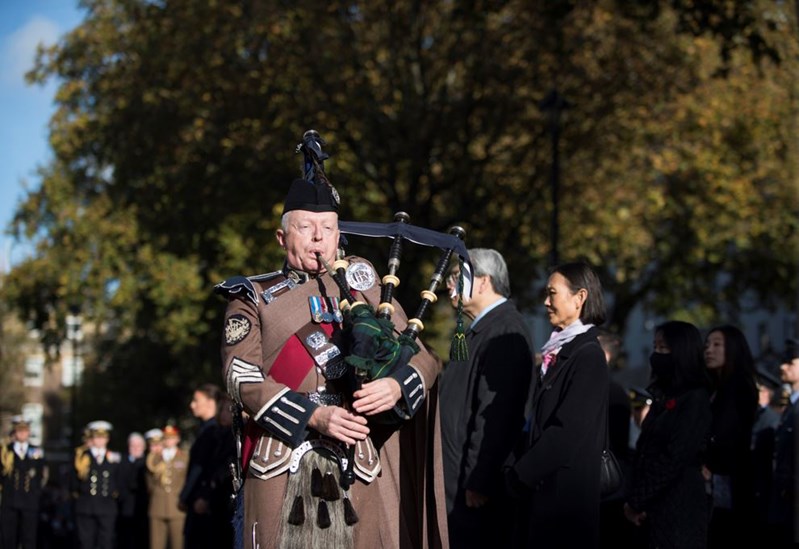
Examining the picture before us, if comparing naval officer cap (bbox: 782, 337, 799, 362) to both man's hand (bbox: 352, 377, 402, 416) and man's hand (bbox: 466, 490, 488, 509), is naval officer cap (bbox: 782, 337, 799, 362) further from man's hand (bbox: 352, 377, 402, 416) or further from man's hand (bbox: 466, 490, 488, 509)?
man's hand (bbox: 352, 377, 402, 416)

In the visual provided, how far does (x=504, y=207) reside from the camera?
954 inches

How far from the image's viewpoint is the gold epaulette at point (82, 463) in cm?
1900

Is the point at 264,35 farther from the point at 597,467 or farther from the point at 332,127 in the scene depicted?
the point at 597,467

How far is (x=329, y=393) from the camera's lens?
5668mm

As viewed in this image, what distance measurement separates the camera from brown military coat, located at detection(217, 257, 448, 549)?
5.48 m

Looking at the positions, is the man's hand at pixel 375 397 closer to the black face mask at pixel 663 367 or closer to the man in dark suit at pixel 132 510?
the black face mask at pixel 663 367

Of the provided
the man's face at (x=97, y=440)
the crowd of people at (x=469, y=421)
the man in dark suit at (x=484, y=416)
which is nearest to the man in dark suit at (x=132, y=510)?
the man's face at (x=97, y=440)

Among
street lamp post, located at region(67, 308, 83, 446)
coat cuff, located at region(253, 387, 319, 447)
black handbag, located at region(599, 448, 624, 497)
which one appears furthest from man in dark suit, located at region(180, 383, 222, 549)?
street lamp post, located at region(67, 308, 83, 446)

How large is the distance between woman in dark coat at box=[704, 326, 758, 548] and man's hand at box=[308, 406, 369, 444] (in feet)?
11.0

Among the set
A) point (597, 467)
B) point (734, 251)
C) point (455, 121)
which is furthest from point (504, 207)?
point (597, 467)

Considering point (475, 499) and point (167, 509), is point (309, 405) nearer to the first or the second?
point (475, 499)

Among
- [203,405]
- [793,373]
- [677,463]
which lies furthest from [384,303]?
[203,405]

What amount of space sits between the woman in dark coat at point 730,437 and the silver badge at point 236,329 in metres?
3.53

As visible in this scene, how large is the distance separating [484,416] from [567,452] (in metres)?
0.95
